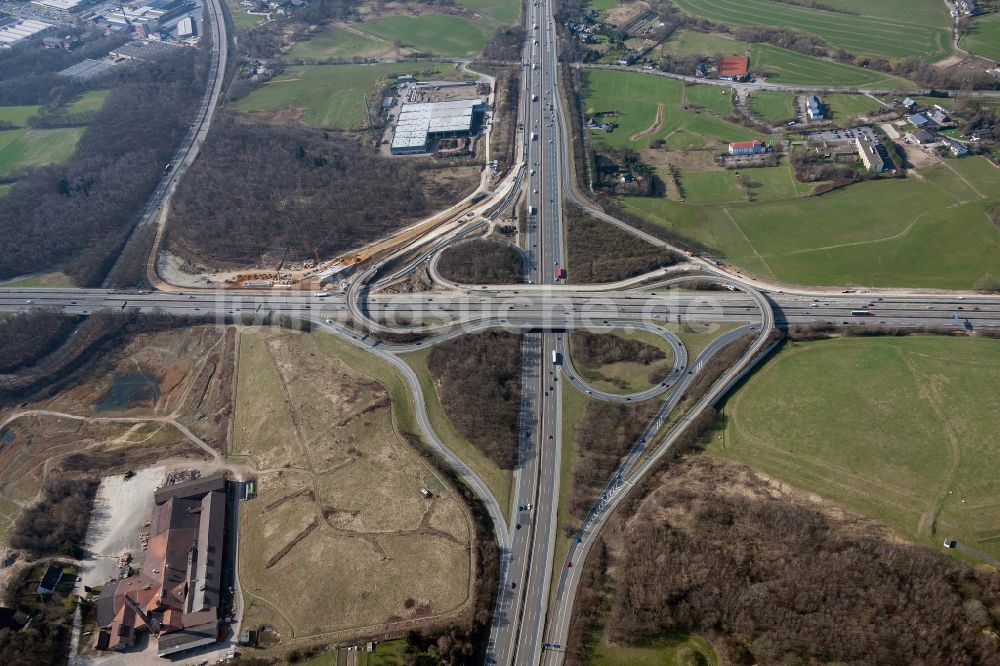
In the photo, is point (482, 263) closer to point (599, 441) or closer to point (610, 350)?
point (610, 350)

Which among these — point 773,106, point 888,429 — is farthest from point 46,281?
point 773,106

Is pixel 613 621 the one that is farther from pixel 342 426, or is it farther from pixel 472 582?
pixel 342 426

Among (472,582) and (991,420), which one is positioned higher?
(991,420)

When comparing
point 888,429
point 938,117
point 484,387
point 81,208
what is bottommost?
point 484,387

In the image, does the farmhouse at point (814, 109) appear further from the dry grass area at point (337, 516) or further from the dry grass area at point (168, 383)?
the dry grass area at point (168, 383)

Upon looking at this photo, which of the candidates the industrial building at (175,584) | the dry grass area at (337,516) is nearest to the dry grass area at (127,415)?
the dry grass area at (337,516)

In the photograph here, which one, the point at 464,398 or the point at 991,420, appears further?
the point at 464,398

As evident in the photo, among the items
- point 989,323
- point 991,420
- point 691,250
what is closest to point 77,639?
point 691,250
